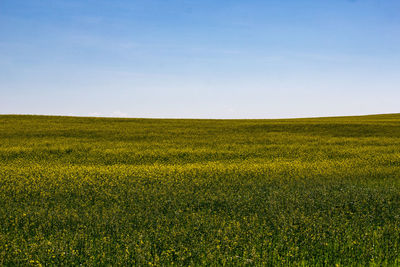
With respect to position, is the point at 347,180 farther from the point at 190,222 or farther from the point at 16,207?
the point at 16,207

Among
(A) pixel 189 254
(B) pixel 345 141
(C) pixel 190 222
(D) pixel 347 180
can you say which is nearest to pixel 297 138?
(B) pixel 345 141

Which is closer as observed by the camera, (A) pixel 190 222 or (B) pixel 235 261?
(B) pixel 235 261

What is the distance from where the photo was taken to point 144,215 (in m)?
7.89

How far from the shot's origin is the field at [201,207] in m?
5.93

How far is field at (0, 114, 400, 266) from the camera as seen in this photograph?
593 cm

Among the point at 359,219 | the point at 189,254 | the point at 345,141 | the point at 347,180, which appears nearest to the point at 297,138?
the point at 345,141

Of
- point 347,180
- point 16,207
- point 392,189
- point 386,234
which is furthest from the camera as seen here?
point 347,180

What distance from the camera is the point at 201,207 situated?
8844mm

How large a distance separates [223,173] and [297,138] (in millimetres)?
12567

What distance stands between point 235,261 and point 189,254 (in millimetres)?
808

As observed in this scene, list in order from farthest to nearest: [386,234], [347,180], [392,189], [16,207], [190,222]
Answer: [347,180] → [392,189] → [16,207] → [190,222] → [386,234]

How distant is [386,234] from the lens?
6.81 m

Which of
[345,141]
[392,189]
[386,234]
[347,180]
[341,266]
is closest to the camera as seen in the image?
[341,266]

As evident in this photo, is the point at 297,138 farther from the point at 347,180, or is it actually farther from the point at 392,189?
the point at 392,189
